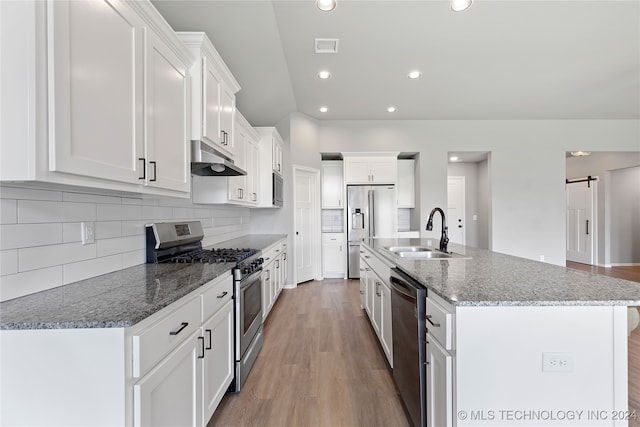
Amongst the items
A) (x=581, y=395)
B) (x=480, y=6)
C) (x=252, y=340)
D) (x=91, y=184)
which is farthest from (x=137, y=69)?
(x=480, y=6)

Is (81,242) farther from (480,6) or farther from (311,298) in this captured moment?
(480,6)

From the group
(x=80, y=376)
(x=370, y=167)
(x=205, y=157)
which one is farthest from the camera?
(x=370, y=167)

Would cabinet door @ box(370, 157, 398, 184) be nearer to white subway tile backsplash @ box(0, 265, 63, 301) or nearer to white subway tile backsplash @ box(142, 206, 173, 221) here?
white subway tile backsplash @ box(142, 206, 173, 221)

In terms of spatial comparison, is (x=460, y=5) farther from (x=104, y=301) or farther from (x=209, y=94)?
(x=104, y=301)

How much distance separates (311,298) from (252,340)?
1934mm

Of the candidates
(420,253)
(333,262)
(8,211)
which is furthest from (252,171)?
(8,211)

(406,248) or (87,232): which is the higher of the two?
(87,232)

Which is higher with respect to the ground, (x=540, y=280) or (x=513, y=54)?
(x=513, y=54)

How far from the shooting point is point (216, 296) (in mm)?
1624

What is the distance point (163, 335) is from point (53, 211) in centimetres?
82

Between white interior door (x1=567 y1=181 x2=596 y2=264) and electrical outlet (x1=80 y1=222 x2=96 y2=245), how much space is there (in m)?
8.73

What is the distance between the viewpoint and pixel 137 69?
137 centimetres

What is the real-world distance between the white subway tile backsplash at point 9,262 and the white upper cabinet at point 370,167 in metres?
4.52

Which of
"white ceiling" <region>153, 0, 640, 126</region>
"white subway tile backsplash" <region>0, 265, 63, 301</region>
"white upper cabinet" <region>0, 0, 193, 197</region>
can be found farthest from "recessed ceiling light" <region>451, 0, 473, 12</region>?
"white subway tile backsplash" <region>0, 265, 63, 301</region>
